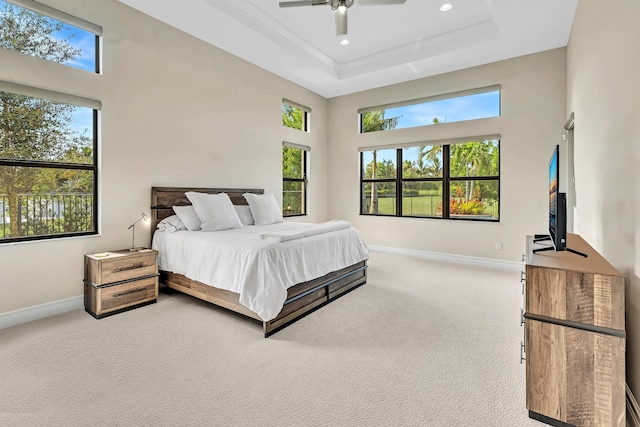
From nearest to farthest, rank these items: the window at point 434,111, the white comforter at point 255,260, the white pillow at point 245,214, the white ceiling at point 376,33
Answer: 1. the white comforter at point 255,260
2. the white ceiling at point 376,33
3. the white pillow at point 245,214
4. the window at point 434,111

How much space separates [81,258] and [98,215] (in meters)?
0.46

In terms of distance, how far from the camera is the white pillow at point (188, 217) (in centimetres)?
372

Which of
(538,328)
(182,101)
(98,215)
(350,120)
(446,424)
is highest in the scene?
(350,120)

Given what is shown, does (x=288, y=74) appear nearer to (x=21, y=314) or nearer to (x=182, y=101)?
(x=182, y=101)

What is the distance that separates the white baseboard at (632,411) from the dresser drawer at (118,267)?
12.4ft

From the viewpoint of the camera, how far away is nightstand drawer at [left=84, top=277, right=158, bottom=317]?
2.97 m

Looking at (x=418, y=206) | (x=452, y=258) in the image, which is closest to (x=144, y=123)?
(x=418, y=206)

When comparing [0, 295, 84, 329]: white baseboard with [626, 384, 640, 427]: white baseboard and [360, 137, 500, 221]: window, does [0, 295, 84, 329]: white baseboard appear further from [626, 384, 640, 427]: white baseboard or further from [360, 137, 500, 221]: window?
[360, 137, 500, 221]: window

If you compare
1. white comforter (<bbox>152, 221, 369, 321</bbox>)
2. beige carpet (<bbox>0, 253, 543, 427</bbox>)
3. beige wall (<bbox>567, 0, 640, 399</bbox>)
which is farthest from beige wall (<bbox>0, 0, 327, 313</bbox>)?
beige wall (<bbox>567, 0, 640, 399</bbox>)

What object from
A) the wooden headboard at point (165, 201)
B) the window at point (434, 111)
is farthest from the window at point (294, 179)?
the wooden headboard at point (165, 201)

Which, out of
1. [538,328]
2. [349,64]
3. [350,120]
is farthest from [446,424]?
[350,120]

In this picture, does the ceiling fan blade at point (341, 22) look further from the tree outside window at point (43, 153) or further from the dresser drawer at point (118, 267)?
the dresser drawer at point (118, 267)

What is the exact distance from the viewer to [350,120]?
6.52 m

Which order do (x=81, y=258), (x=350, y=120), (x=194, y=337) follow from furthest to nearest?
1. (x=350, y=120)
2. (x=81, y=258)
3. (x=194, y=337)
